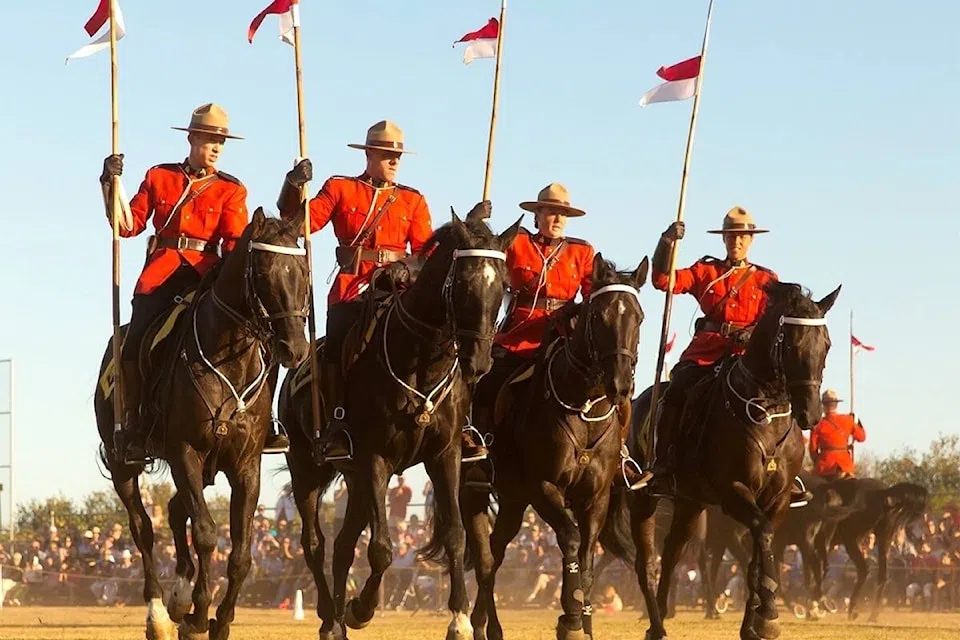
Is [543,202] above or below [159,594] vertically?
above

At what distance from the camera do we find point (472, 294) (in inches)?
499

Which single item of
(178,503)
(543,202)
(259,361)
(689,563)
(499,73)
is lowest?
(689,563)

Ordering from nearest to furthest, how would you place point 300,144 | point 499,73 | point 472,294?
point 472,294 < point 300,144 < point 499,73

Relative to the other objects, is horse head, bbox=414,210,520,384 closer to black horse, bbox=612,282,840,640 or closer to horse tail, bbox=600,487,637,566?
black horse, bbox=612,282,840,640

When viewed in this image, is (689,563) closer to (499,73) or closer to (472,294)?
(499,73)

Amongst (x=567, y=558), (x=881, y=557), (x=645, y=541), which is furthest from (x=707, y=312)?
(x=881, y=557)

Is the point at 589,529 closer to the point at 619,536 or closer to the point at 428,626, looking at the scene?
the point at 619,536

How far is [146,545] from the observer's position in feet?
49.2

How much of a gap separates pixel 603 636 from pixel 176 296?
301 inches

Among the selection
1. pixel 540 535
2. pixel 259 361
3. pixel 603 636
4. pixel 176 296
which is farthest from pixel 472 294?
pixel 540 535

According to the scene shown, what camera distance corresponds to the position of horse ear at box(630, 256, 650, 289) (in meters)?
14.7

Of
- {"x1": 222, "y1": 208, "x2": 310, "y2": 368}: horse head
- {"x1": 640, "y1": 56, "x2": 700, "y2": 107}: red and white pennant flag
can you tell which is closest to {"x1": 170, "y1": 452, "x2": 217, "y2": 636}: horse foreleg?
{"x1": 222, "y1": 208, "x2": 310, "y2": 368}: horse head

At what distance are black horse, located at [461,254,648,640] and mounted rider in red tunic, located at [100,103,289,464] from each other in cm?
221

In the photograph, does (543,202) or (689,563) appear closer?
(543,202)
